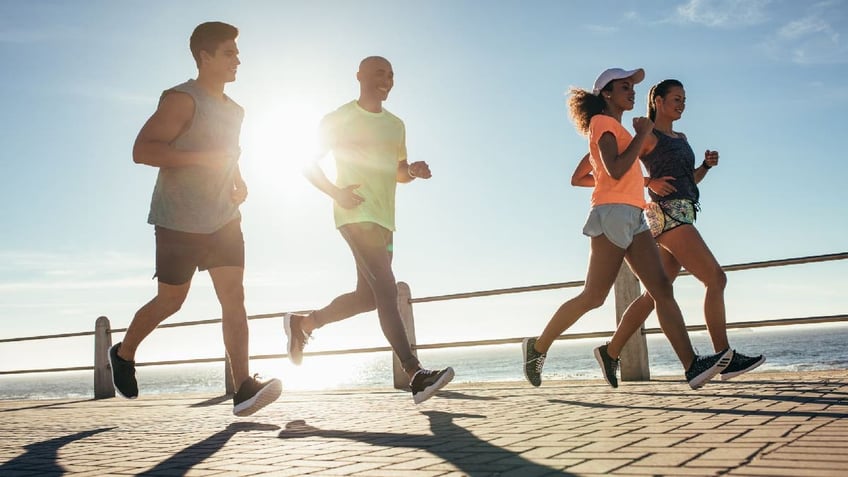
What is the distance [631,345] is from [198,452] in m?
4.73

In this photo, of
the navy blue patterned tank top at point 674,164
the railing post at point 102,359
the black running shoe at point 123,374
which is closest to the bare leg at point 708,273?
the navy blue patterned tank top at point 674,164

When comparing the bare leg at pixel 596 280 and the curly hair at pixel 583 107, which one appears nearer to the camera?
the bare leg at pixel 596 280

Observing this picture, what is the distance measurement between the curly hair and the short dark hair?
2.30 metres

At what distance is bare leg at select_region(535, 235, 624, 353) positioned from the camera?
5.38 meters

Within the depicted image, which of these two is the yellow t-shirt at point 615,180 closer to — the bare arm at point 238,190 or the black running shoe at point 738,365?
the black running shoe at point 738,365

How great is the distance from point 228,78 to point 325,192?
0.94 m

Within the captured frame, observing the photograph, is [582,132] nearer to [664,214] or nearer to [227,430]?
[664,214]

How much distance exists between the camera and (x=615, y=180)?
17.6 feet

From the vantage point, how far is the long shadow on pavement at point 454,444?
2.75 meters

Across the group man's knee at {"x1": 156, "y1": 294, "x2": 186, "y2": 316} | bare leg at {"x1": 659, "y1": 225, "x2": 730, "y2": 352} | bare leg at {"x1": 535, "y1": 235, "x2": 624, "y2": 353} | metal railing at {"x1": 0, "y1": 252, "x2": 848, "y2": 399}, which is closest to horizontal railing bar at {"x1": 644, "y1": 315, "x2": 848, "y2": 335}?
metal railing at {"x1": 0, "y1": 252, "x2": 848, "y2": 399}

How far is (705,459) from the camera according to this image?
2732mm

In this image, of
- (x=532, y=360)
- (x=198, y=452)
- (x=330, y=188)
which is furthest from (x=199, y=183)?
(x=532, y=360)

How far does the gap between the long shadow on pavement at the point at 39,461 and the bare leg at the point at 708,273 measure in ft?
12.7

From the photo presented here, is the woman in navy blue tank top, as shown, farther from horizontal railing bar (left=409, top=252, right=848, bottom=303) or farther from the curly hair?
horizontal railing bar (left=409, top=252, right=848, bottom=303)
